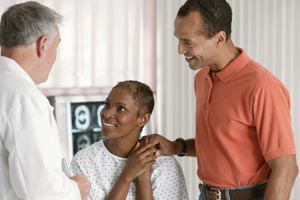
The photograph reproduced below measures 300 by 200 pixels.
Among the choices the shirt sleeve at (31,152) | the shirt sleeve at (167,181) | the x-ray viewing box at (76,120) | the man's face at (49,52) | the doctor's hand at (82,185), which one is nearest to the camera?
the shirt sleeve at (31,152)

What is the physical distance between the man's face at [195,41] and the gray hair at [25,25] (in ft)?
1.67

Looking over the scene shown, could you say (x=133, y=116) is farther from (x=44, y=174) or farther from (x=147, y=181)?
(x=44, y=174)

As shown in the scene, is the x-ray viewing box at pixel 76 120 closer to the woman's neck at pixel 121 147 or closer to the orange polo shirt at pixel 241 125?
the woman's neck at pixel 121 147

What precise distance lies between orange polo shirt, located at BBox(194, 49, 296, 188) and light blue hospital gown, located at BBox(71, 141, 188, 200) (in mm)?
107

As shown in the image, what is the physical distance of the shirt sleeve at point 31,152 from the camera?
1308 mm

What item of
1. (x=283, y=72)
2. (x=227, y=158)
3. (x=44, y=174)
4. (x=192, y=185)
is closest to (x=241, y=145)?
(x=227, y=158)

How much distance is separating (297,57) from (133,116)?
197cm

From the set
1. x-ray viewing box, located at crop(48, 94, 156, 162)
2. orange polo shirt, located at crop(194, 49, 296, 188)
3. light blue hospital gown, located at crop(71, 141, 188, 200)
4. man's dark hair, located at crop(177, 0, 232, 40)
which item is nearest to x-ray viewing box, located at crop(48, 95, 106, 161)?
x-ray viewing box, located at crop(48, 94, 156, 162)

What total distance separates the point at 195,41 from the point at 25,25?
61 centimetres

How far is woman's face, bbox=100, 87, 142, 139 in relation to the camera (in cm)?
181

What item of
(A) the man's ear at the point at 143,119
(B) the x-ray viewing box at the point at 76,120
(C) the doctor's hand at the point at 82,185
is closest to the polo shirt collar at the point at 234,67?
(A) the man's ear at the point at 143,119

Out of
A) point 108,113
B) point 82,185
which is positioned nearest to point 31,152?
point 82,185

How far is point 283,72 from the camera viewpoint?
3.48m

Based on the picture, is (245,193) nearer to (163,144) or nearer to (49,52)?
(163,144)
